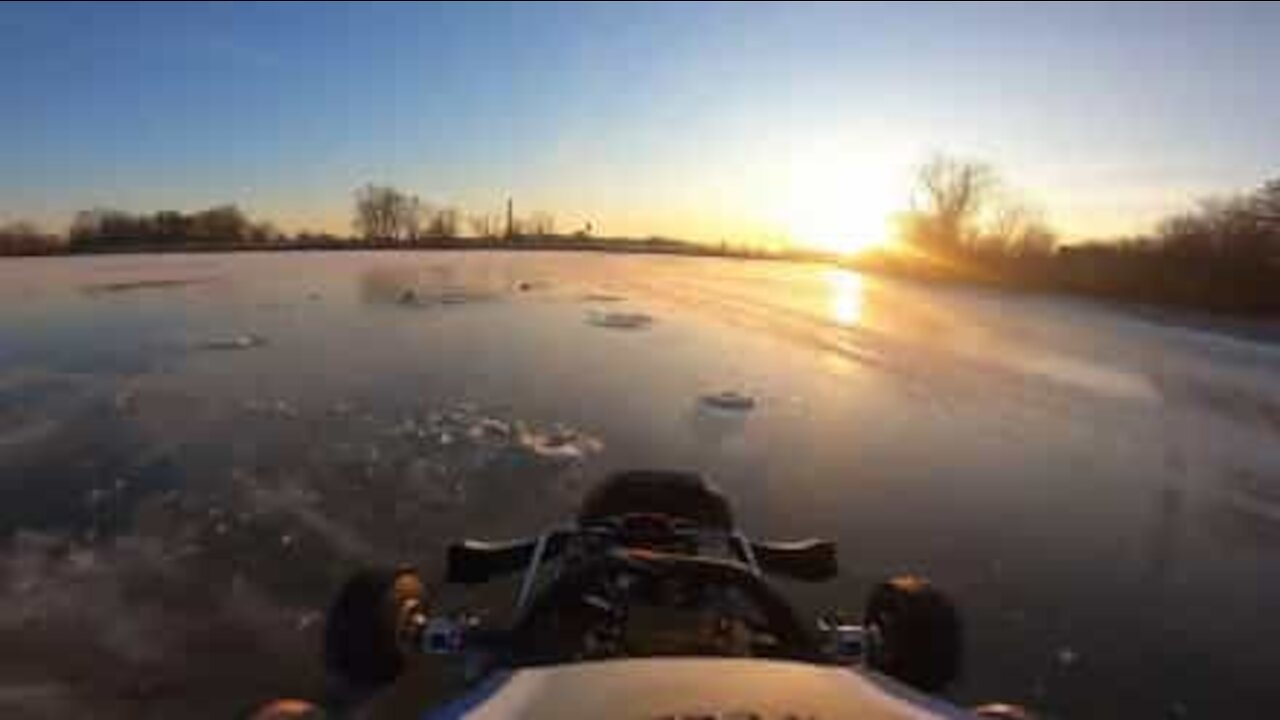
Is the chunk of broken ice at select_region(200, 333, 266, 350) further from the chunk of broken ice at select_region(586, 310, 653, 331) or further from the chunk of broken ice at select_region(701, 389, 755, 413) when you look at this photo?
the chunk of broken ice at select_region(701, 389, 755, 413)

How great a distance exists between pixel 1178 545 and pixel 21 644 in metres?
7.27

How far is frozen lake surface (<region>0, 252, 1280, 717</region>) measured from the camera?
564cm

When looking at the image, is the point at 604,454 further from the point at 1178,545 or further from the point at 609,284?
the point at 609,284

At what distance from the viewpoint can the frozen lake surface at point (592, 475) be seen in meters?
5.64

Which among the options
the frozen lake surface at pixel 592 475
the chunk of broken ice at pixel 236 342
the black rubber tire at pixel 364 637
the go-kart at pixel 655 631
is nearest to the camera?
the go-kart at pixel 655 631

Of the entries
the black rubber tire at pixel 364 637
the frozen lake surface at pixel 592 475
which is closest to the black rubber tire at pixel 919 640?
the frozen lake surface at pixel 592 475

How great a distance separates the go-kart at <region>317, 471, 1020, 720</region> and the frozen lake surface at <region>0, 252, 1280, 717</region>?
1.35ft

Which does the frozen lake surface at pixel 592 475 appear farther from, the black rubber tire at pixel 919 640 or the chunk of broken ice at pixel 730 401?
the black rubber tire at pixel 919 640

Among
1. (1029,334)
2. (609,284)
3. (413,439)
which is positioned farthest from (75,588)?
(609,284)

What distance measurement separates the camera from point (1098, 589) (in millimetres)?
6832

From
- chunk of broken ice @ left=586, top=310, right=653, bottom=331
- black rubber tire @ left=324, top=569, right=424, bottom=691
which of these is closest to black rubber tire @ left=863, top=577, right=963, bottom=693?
black rubber tire @ left=324, top=569, right=424, bottom=691

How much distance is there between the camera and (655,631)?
4176 mm

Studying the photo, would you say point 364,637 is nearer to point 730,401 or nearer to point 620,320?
point 730,401

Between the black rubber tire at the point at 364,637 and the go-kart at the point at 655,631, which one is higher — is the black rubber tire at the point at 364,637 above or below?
below
